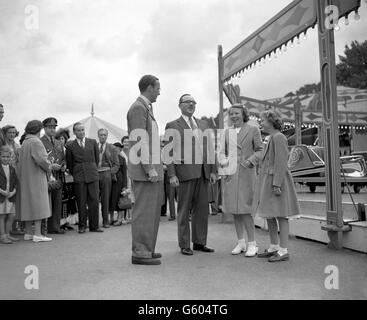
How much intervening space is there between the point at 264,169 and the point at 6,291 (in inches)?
Result: 110

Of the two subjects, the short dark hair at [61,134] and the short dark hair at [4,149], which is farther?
the short dark hair at [61,134]

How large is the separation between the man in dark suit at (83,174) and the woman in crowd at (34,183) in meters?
0.76

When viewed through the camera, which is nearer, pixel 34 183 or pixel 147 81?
pixel 147 81

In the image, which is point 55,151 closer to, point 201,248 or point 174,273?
point 201,248

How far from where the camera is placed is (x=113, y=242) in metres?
5.74

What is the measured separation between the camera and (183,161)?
497 cm

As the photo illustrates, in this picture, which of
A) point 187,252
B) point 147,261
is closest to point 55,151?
point 187,252

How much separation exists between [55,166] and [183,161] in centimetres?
257

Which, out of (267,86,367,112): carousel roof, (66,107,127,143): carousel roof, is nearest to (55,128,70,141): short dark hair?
(66,107,127,143): carousel roof

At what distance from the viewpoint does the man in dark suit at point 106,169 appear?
757 cm

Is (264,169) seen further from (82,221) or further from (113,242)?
(82,221)

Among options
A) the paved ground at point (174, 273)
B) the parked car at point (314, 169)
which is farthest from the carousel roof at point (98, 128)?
the paved ground at point (174, 273)

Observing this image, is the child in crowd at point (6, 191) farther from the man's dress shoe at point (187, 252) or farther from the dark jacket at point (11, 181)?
the man's dress shoe at point (187, 252)

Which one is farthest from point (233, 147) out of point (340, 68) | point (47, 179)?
point (340, 68)
